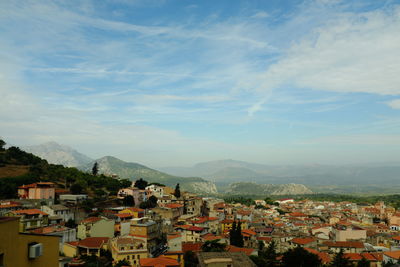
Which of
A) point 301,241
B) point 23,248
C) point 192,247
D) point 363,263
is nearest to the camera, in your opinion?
point 23,248

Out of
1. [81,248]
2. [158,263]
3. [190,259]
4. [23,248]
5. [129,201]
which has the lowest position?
[190,259]

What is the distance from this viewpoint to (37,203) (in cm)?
4166

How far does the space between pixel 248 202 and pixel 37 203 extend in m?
72.2

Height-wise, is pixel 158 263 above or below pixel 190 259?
above

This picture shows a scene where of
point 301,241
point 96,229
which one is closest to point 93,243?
point 96,229

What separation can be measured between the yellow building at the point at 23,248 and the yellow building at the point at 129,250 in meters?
24.3

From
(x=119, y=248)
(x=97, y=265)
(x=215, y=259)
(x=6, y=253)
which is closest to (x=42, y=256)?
(x=6, y=253)

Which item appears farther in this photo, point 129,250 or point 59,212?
point 59,212

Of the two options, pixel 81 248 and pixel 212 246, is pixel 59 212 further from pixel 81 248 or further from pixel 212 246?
pixel 212 246

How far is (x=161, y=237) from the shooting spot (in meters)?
38.7

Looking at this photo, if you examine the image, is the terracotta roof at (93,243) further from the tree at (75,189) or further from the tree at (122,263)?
the tree at (75,189)

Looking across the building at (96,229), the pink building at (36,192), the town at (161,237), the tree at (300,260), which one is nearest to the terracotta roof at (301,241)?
the town at (161,237)

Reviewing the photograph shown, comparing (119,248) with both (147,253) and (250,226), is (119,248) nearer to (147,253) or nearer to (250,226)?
(147,253)

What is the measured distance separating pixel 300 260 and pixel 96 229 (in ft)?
69.6
